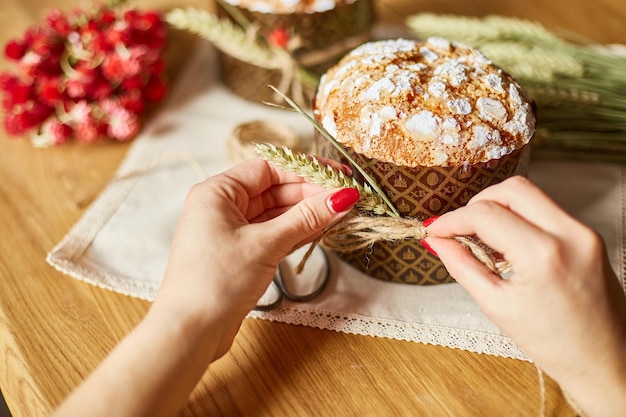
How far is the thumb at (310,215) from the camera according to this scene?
0.80 metres

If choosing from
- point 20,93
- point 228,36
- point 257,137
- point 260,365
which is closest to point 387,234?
point 260,365

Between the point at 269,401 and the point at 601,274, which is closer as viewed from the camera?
the point at 601,274

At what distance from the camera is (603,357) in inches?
27.5

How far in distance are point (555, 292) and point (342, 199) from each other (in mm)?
297

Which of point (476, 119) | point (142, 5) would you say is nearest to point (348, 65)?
point (476, 119)

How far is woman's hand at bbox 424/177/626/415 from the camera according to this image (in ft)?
2.22

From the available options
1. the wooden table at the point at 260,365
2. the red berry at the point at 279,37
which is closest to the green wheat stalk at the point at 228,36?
the red berry at the point at 279,37

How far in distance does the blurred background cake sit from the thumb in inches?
2.6

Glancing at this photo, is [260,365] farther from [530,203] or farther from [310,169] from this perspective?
[530,203]

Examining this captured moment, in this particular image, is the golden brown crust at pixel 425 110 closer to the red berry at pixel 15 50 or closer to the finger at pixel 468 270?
the finger at pixel 468 270

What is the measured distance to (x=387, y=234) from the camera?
849 millimetres

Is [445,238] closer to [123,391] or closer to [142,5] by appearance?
[123,391]

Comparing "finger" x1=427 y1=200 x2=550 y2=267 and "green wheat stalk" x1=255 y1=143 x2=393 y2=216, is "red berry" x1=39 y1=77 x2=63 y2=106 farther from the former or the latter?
"finger" x1=427 y1=200 x2=550 y2=267

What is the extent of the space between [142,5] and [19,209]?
2.70 ft
